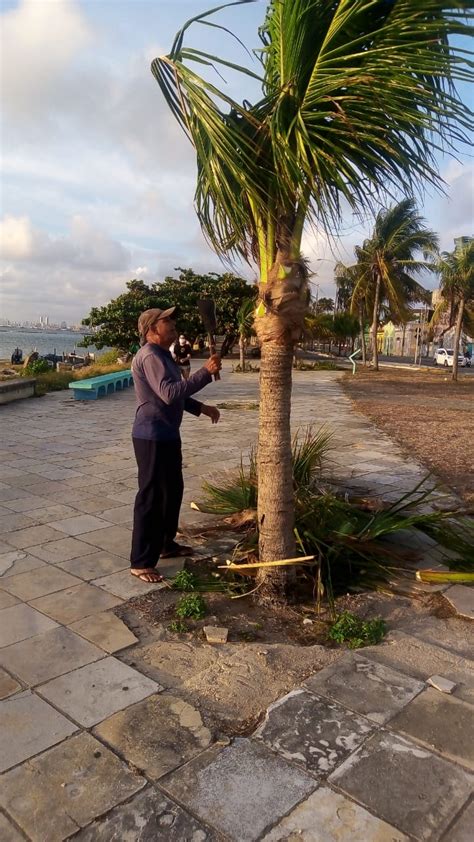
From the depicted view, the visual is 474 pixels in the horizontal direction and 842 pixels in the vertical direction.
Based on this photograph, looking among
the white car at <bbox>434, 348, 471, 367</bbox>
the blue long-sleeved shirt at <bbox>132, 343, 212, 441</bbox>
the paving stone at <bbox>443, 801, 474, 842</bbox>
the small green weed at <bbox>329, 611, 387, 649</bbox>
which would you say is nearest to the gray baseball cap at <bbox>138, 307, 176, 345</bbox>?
the blue long-sleeved shirt at <bbox>132, 343, 212, 441</bbox>

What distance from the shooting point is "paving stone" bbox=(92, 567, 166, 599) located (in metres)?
3.87

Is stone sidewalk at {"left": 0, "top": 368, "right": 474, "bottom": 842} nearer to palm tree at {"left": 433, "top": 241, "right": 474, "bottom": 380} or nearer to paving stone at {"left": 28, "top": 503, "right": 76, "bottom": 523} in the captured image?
paving stone at {"left": 28, "top": 503, "right": 76, "bottom": 523}

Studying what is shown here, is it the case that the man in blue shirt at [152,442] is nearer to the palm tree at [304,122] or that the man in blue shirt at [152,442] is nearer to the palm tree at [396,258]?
the palm tree at [304,122]

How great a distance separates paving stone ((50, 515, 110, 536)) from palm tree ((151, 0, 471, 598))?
87.8 inches

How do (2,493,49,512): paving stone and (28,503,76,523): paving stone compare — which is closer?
(28,503,76,523): paving stone

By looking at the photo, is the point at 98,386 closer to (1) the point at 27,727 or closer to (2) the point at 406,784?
(1) the point at 27,727

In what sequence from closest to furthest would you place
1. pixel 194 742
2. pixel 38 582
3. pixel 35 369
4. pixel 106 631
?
pixel 194 742, pixel 106 631, pixel 38 582, pixel 35 369

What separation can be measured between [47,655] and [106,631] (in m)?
0.37

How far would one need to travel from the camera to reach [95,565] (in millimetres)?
4312

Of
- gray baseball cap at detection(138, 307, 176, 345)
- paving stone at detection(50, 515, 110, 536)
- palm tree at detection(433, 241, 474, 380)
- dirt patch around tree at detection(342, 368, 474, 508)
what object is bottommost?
dirt patch around tree at detection(342, 368, 474, 508)

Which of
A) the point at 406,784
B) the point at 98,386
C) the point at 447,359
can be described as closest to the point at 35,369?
the point at 98,386

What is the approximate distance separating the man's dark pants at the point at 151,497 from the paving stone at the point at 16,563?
0.76m

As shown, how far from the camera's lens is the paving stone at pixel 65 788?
6.62 ft

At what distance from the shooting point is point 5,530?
5.01m
